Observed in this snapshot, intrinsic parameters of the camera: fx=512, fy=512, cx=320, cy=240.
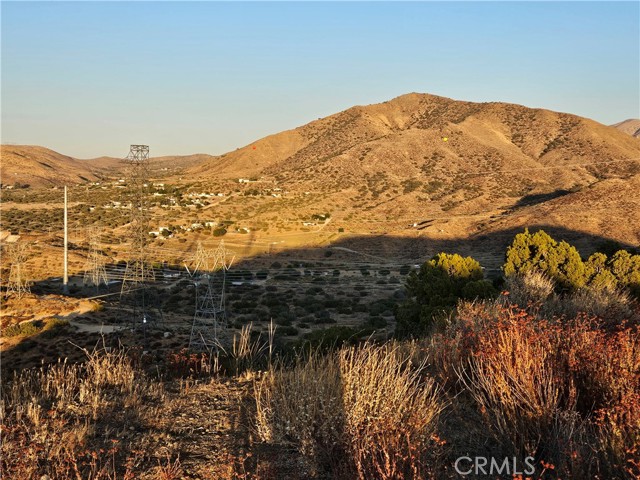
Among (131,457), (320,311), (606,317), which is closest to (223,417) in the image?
(131,457)

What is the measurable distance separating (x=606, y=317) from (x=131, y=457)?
8776mm

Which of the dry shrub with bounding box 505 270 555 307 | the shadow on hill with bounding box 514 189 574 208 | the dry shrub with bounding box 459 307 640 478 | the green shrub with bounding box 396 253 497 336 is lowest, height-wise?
the green shrub with bounding box 396 253 497 336

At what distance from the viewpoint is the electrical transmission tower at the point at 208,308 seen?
22.4m

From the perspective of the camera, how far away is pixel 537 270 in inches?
810

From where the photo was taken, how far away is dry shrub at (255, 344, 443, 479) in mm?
→ 4227

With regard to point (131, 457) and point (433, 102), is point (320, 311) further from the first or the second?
point (433, 102)

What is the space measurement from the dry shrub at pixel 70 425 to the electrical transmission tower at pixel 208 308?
552cm

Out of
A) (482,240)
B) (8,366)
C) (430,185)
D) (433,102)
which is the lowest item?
(8,366)

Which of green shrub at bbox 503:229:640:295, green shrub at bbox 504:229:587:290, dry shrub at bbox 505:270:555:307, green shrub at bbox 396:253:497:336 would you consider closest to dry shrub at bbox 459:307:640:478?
dry shrub at bbox 505:270:555:307

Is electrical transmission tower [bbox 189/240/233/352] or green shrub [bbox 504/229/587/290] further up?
green shrub [bbox 504/229/587/290]

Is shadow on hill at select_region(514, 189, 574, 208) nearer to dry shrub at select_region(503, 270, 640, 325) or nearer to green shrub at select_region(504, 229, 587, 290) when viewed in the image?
green shrub at select_region(504, 229, 587, 290)

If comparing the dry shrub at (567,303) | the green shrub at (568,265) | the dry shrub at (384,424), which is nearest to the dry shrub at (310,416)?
the dry shrub at (384,424)

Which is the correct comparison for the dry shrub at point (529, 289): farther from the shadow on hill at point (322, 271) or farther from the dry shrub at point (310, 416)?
the shadow on hill at point (322, 271)

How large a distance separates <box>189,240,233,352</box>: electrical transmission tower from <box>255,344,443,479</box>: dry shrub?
7672 mm
